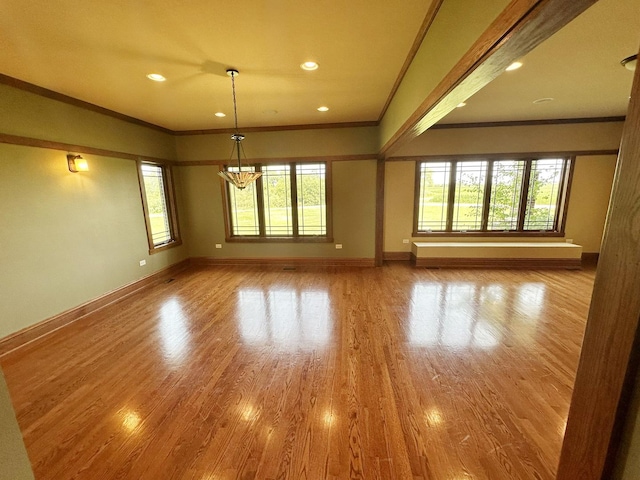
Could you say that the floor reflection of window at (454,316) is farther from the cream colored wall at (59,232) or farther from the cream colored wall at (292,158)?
the cream colored wall at (59,232)

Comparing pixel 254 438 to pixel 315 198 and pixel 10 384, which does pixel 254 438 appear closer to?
pixel 10 384

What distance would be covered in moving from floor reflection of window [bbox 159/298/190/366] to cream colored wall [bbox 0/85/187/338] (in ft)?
3.43

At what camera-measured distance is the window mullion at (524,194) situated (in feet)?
16.9

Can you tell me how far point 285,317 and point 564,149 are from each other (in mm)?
6036

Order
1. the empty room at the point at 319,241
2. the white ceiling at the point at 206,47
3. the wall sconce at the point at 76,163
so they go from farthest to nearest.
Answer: the wall sconce at the point at 76,163
the white ceiling at the point at 206,47
the empty room at the point at 319,241

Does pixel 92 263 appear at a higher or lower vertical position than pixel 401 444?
higher

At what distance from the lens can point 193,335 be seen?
2.89 meters

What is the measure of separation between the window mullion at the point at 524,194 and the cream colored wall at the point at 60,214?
716 cm

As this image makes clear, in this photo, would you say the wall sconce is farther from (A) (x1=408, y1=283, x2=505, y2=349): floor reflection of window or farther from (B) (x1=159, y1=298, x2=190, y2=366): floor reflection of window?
(A) (x1=408, y1=283, x2=505, y2=349): floor reflection of window

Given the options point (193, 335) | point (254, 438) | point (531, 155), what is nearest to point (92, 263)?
point (193, 335)

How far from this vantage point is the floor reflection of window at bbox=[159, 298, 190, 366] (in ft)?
8.35

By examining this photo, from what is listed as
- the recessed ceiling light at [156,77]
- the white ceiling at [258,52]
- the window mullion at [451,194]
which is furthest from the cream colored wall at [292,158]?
the recessed ceiling light at [156,77]

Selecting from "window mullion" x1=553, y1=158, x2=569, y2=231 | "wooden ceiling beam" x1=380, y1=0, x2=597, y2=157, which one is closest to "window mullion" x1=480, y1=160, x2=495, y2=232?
"window mullion" x1=553, y1=158, x2=569, y2=231

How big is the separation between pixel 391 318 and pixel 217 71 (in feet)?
11.1
